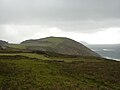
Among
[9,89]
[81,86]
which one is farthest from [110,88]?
[9,89]

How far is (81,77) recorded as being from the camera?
1754 inches

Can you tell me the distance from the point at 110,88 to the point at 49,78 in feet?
29.8

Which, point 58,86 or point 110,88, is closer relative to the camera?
point 58,86

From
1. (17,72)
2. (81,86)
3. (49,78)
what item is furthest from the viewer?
(17,72)

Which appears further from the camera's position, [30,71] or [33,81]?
[30,71]

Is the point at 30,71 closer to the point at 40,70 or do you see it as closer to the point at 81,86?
the point at 40,70

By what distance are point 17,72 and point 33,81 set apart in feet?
20.8

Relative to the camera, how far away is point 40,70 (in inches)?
1794

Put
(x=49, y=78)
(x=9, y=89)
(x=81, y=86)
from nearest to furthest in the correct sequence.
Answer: (x=9, y=89) → (x=81, y=86) → (x=49, y=78)

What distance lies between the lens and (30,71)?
4406 centimetres

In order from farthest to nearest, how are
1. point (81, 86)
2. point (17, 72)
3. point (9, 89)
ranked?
point (17, 72) < point (81, 86) < point (9, 89)

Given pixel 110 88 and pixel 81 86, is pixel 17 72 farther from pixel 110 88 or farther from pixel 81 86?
pixel 110 88

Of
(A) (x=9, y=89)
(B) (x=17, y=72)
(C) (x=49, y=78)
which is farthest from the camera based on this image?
(B) (x=17, y=72)

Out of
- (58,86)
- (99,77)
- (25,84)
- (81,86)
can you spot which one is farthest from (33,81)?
(99,77)
